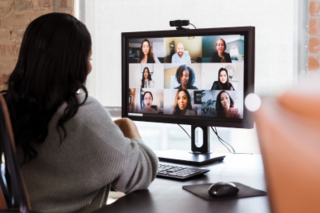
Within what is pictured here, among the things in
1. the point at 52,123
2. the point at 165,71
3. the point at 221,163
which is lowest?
the point at 221,163

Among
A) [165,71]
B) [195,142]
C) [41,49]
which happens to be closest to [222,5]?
[165,71]

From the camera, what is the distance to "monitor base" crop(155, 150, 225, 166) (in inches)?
52.8

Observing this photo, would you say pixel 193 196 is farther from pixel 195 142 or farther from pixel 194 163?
pixel 195 142

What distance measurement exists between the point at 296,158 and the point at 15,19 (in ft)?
7.39

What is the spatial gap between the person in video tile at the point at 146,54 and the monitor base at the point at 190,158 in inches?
16.0

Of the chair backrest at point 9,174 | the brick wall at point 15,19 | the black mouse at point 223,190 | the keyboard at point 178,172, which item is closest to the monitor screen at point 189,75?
the keyboard at point 178,172

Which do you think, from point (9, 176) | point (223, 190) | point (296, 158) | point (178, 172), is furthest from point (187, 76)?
point (296, 158)

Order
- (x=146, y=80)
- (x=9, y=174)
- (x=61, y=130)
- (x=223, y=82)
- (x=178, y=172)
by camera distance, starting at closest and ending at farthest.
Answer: (x=9, y=174)
(x=61, y=130)
(x=178, y=172)
(x=223, y=82)
(x=146, y=80)

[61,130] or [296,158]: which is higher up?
[296,158]

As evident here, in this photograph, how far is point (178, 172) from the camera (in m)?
1.17

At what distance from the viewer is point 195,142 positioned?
5.06 feet

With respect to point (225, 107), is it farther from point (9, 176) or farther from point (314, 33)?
point (9, 176)

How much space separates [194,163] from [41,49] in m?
0.72

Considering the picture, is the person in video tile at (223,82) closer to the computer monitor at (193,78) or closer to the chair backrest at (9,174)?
the computer monitor at (193,78)
